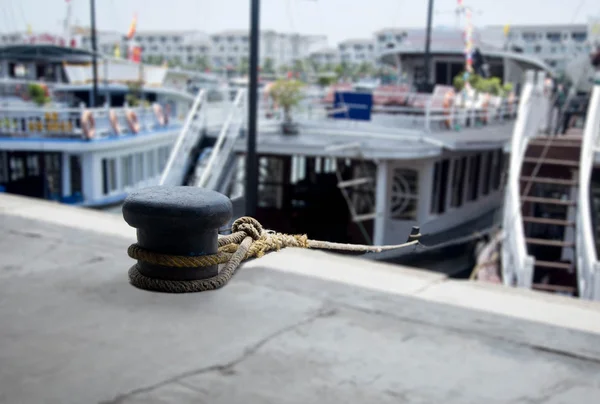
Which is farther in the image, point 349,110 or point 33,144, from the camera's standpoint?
point 33,144

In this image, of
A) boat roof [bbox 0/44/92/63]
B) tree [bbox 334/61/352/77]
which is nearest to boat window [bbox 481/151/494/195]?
boat roof [bbox 0/44/92/63]

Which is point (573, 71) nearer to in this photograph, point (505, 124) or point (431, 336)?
point (505, 124)

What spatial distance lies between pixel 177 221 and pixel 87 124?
15.6m

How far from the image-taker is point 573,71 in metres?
20.2

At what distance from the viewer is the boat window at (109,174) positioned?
1752cm

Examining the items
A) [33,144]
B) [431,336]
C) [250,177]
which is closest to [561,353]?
[431,336]

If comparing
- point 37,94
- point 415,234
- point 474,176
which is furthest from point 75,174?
point 415,234

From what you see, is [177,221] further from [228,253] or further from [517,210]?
[517,210]

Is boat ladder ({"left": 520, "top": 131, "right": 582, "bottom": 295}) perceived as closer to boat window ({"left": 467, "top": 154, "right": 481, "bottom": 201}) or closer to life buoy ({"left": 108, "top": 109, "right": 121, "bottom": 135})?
boat window ({"left": 467, "top": 154, "right": 481, "bottom": 201})

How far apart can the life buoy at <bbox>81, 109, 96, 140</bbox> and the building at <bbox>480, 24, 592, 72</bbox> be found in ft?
50.9

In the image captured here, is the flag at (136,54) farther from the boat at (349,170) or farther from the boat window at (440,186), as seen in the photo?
the boat window at (440,186)

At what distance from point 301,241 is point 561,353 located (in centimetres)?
190

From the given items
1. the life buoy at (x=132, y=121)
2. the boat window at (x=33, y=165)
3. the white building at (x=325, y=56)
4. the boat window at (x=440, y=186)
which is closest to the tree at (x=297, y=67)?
the white building at (x=325, y=56)

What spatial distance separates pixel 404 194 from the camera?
12.4m
